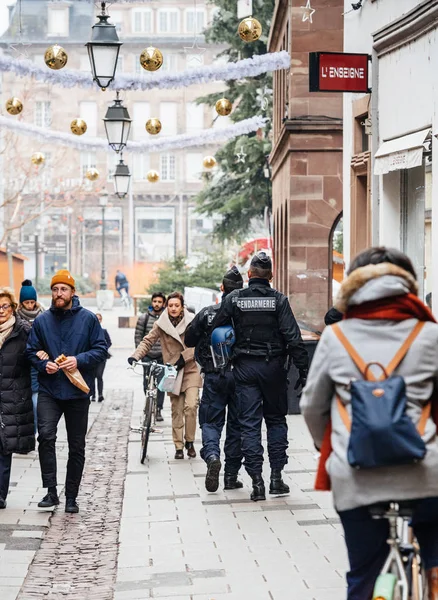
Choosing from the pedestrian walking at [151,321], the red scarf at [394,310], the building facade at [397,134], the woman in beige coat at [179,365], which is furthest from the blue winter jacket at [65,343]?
the pedestrian walking at [151,321]

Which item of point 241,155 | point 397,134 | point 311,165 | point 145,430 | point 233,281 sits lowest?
point 145,430

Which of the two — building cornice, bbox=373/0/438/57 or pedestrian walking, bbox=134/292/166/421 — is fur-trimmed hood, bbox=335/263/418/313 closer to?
building cornice, bbox=373/0/438/57

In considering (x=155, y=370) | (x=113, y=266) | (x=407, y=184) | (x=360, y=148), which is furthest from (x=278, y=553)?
(x=113, y=266)

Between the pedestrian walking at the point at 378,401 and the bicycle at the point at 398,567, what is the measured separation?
4 centimetres

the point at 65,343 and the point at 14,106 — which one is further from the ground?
the point at 14,106

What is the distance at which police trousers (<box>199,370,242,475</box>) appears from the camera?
9758 mm

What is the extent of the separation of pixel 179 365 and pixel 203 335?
1.61m

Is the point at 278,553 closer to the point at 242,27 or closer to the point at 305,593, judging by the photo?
the point at 305,593

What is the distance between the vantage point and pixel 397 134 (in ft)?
39.0

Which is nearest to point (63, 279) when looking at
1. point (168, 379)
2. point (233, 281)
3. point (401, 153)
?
point (233, 281)

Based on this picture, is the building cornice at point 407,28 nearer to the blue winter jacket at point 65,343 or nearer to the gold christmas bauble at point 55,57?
the blue winter jacket at point 65,343

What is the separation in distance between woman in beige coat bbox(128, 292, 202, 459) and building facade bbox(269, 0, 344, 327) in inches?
366

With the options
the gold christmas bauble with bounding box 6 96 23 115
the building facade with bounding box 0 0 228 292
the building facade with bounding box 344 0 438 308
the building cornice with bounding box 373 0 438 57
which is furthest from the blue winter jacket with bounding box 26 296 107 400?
the building facade with bounding box 0 0 228 292

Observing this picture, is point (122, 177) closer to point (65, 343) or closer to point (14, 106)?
point (14, 106)
